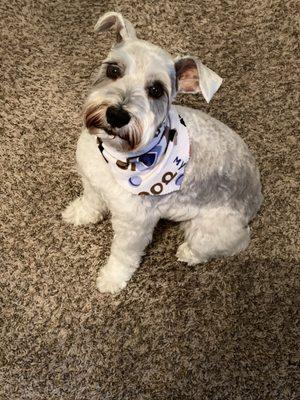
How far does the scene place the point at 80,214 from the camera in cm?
247

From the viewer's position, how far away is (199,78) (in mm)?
1697

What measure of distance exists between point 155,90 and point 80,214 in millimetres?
971

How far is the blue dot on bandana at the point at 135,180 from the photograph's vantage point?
1.85 metres

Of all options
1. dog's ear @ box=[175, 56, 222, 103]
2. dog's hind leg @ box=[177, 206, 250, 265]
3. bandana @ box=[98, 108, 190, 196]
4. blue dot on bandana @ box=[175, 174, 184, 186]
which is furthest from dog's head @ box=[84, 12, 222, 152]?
dog's hind leg @ box=[177, 206, 250, 265]

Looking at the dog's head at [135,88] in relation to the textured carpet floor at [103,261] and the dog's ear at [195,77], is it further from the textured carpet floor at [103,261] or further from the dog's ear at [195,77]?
the textured carpet floor at [103,261]

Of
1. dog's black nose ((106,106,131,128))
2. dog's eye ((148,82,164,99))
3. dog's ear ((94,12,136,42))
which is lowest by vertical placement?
dog's black nose ((106,106,131,128))

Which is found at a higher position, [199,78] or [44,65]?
[199,78]

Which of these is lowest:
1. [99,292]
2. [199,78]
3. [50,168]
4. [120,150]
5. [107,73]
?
[99,292]

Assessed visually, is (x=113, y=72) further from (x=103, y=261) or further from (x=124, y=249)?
(x=103, y=261)

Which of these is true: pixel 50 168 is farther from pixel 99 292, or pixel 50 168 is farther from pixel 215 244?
pixel 215 244

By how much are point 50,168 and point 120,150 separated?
3.29 feet

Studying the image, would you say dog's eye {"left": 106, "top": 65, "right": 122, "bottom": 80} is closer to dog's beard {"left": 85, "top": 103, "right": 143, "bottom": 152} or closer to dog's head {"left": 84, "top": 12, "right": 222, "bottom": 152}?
dog's head {"left": 84, "top": 12, "right": 222, "bottom": 152}

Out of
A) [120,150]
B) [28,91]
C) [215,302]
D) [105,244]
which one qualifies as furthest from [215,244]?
[28,91]

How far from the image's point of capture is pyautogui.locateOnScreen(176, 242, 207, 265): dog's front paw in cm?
242
